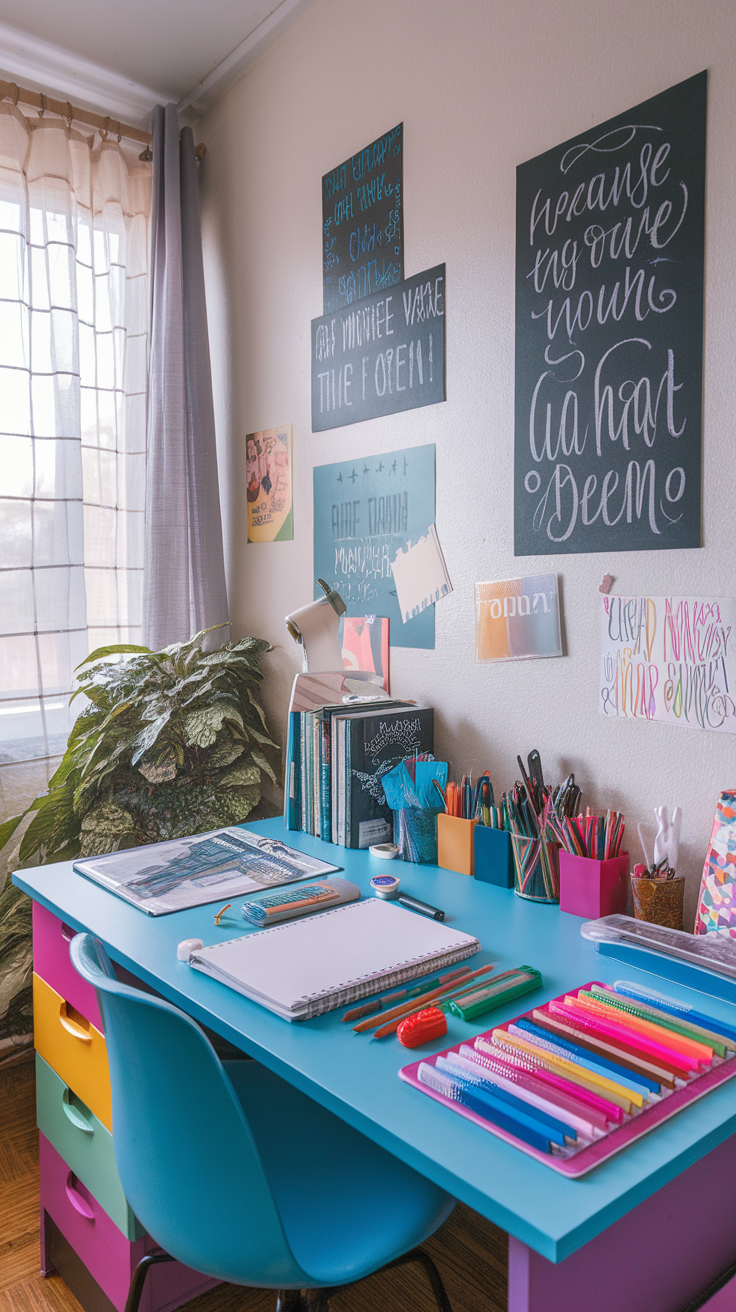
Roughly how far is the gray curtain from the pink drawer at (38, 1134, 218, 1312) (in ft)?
4.02

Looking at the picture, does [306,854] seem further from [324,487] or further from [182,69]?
[182,69]

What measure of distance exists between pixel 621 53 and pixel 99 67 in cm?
152

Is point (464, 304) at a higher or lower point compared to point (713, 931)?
higher

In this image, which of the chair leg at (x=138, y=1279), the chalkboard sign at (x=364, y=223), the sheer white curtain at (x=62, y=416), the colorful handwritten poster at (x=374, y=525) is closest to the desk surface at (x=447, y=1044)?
the chair leg at (x=138, y=1279)

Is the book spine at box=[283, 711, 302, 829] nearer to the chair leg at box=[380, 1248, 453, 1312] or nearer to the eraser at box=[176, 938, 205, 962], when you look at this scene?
the eraser at box=[176, 938, 205, 962]

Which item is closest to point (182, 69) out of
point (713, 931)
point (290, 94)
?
point (290, 94)

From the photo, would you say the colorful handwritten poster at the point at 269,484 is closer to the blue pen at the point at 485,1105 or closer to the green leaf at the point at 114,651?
the green leaf at the point at 114,651

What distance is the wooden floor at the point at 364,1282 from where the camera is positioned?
141 cm

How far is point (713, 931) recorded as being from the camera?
43.5 inches

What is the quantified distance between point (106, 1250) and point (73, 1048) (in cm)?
29

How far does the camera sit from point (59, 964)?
140cm

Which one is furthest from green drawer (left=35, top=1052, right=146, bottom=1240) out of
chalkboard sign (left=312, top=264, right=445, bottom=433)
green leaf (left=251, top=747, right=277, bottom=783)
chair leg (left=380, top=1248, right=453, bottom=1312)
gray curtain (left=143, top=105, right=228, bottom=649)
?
chalkboard sign (left=312, top=264, right=445, bottom=433)

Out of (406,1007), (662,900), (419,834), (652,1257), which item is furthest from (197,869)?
(652,1257)

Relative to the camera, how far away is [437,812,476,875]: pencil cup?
1.42 metres
